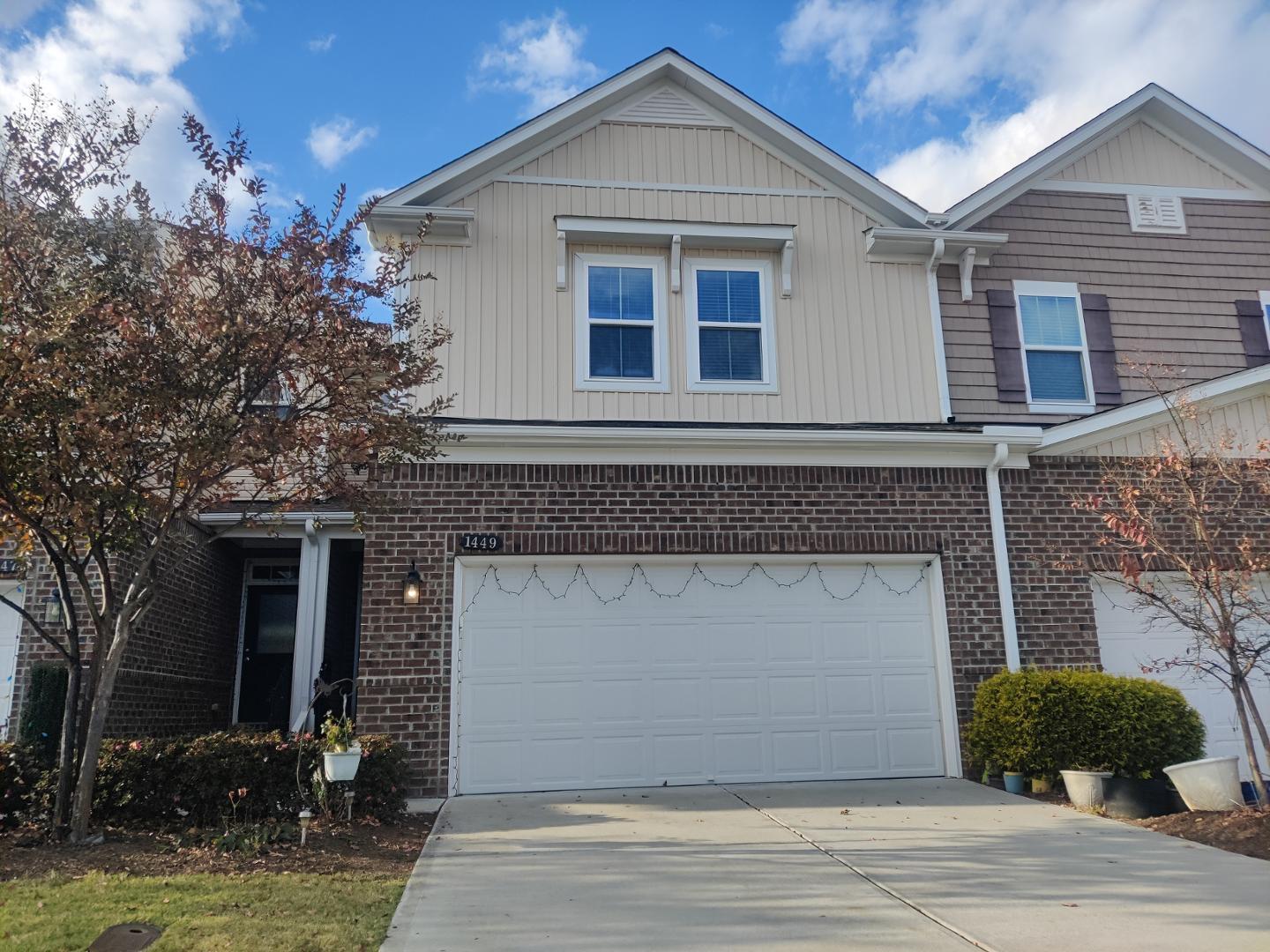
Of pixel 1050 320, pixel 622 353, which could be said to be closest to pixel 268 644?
pixel 622 353

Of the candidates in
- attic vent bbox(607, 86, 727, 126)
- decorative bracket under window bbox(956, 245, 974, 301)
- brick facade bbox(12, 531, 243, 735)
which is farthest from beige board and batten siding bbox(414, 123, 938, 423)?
brick facade bbox(12, 531, 243, 735)

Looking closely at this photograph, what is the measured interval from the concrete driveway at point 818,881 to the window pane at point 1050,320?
536 centimetres

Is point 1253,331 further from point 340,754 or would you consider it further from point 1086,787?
point 340,754

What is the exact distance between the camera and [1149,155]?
1198cm

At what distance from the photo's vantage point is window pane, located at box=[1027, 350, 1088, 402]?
1095 cm

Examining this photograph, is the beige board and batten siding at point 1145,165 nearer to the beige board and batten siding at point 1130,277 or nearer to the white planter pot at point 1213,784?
the beige board and batten siding at point 1130,277

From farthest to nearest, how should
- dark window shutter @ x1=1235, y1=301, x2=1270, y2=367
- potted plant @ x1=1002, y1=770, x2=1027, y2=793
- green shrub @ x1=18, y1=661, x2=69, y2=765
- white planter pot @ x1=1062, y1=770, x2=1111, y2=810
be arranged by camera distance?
1. dark window shutter @ x1=1235, y1=301, x2=1270, y2=367
2. potted plant @ x1=1002, y1=770, x2=1027, y2=793
3. green shrub @ x1=18, y1=661, x2=69, y2=765
4. white planter pot @ x1=1062, y1=770, x2=1111, y2=810

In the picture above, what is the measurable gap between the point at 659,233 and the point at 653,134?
1.43 metres

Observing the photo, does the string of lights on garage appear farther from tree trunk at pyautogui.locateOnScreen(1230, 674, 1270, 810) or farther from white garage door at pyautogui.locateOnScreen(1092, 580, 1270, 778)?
tree trunk at pyautogui.locateOnScreen(1230, 674, 1270, 810)

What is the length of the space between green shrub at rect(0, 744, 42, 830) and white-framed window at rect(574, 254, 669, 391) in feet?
19.1

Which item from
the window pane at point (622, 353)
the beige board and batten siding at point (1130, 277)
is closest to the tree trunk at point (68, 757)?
the window pane at point (622, 353)

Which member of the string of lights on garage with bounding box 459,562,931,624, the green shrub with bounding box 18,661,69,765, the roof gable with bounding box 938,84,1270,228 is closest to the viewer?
A: the green shrub with bounding box 18,661,69,765

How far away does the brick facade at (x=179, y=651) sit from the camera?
369 inches

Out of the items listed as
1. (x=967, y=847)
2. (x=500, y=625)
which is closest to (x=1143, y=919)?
(x=967, y=847)
